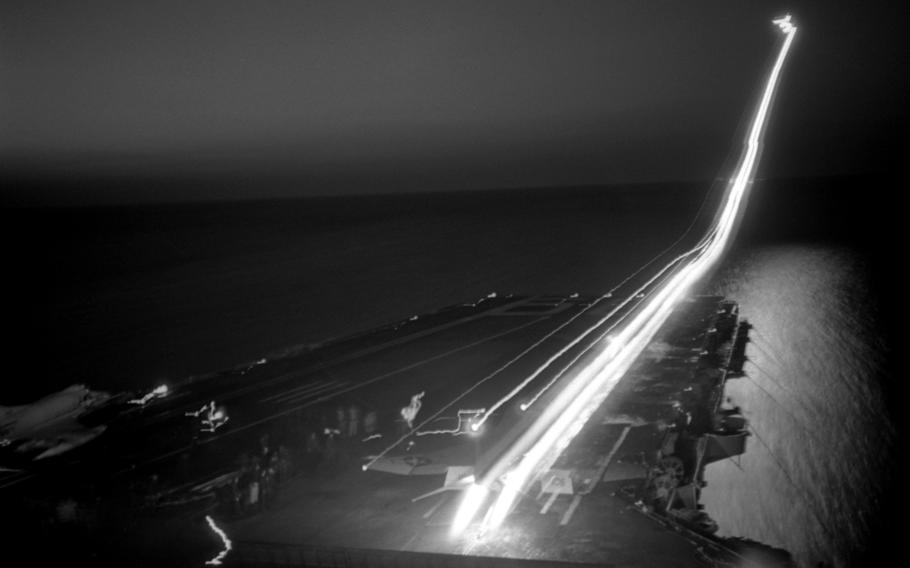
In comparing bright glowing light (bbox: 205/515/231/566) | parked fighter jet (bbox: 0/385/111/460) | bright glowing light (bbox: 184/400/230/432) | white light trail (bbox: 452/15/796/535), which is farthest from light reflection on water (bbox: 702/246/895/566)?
parked fighter jet (bbox: 0/385/111/460)

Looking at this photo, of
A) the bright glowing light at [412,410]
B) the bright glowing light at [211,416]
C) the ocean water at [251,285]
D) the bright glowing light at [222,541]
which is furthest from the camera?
the ocean water at [251,285]

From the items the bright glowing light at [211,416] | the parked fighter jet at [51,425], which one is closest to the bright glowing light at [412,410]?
the bright glowing light at [211,416]

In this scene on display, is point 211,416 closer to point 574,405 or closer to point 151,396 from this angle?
point 151,396

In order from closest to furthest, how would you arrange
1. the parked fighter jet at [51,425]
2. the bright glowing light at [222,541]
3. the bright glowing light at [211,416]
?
the bright glowing light at [222,541]
the parked fighter jet at [51,425]
the bright glowing light at [211,416]

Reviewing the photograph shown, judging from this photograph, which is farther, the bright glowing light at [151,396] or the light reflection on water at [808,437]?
the bright glowing light at [151,396]

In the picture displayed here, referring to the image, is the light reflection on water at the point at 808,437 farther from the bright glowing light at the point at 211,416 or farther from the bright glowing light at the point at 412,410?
the bright glowing light at the point at 211,416

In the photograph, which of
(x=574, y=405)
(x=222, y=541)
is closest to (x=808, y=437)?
(x=574, y=405)
